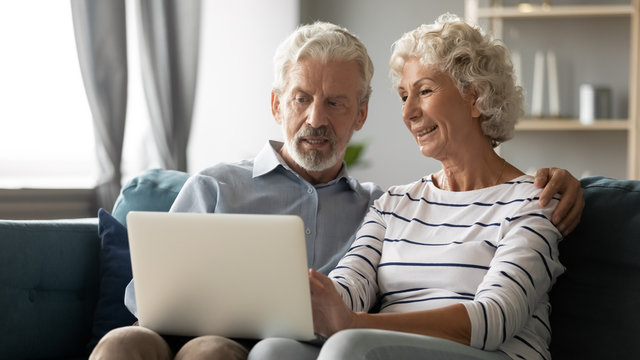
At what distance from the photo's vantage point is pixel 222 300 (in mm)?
1382

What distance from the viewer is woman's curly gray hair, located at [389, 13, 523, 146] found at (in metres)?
1.78

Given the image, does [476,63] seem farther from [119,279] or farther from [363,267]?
[119,279]

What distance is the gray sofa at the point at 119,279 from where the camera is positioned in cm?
168

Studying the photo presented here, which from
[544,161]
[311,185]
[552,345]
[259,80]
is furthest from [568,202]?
[259,80]

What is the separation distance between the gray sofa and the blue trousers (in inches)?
16.7

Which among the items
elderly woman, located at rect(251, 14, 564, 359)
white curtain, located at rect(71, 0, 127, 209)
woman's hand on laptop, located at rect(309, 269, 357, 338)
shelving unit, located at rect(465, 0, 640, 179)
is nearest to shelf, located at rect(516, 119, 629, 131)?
shelving unit, located at rect(465, 0, 640, 179)

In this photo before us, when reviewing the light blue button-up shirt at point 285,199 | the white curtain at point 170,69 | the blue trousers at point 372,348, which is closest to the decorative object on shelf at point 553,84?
the white curtain at point 170,69

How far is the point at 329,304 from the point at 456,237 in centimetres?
39

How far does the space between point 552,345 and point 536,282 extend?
33 cm

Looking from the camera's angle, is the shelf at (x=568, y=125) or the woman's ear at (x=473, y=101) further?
the shelf at (x=568, y=125)

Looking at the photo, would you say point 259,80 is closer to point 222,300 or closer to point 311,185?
point 311,185

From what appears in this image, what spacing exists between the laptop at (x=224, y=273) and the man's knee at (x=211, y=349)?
3 centimetres

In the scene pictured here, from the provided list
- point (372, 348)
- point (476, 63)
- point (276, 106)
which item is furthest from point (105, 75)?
point (372, 348)

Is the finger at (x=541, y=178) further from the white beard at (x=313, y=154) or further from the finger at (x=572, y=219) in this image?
the white beard at (x=313, y=154)
